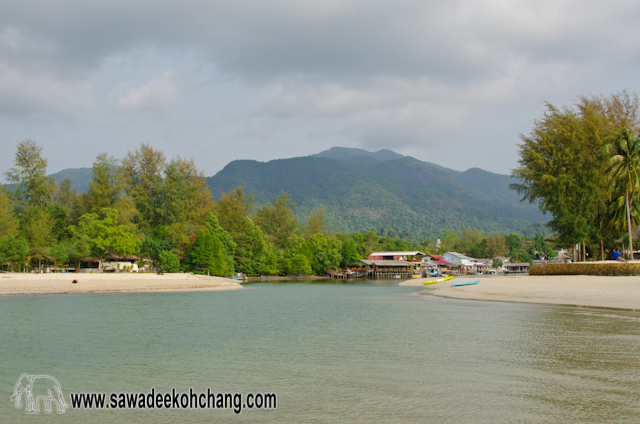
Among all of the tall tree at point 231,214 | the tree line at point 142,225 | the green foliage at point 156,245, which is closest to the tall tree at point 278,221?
the tree line at point 142,225

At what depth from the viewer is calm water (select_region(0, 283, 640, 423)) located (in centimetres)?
798

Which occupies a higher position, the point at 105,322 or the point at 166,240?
the point at 166,240

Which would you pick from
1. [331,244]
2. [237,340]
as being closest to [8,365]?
[237,340]

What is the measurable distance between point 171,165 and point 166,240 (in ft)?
49.0

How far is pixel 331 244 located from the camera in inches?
3748

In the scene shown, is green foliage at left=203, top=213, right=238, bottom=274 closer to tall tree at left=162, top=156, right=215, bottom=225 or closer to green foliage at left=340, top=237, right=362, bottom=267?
tall tree at left=162, top=156, right=215, bottom=225

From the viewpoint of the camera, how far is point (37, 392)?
9594mm

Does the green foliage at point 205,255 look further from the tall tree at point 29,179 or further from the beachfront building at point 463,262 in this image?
the beachfront building at point 463,262

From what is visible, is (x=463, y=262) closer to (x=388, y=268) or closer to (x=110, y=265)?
(x=388, y=268)

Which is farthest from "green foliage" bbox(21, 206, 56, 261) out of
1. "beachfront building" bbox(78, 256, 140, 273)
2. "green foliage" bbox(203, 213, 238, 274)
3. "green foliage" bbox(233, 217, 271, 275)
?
"green foliage" bbox(233, 217, 271, 275)

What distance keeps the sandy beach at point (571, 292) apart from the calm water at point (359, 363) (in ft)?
11.5

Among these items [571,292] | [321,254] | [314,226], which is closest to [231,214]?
[321,254]

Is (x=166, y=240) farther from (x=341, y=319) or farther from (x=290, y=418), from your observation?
(x=290, y=418)

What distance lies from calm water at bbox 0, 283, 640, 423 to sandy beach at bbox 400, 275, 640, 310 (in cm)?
349
